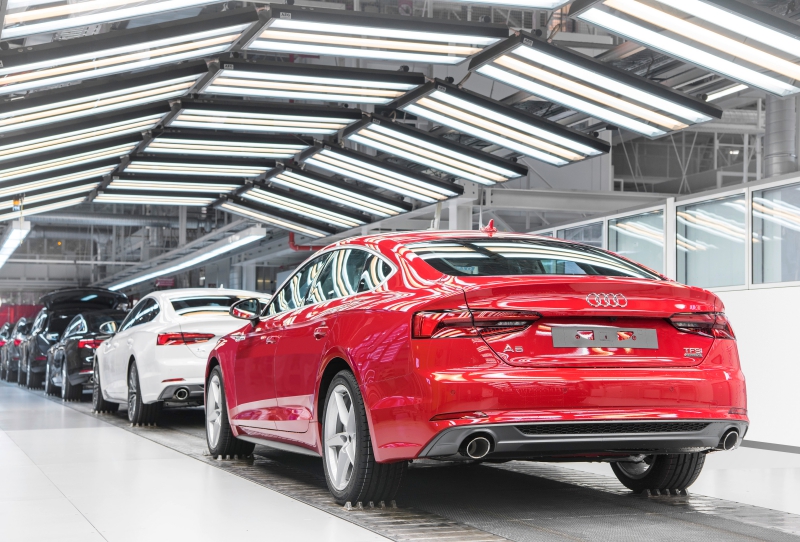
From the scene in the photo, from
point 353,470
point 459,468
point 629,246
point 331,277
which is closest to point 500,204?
point 629,246

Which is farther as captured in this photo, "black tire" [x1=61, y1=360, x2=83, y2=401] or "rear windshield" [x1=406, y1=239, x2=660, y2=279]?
"black tire" [x1=61, y1=360, x2=83, y2=401]

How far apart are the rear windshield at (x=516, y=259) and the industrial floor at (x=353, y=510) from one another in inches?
48.2

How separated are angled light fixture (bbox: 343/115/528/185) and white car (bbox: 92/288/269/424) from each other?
7.74ft

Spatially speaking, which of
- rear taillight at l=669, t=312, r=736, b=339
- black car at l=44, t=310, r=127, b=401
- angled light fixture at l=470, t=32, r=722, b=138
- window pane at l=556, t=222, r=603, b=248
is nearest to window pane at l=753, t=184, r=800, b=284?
angled light fixture at l=470, t=32, r=722, b=138

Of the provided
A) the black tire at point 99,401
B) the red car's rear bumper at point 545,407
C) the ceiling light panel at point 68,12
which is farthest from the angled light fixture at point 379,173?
the red car's rear bumper at point 545,407

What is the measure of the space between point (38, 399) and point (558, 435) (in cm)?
1313

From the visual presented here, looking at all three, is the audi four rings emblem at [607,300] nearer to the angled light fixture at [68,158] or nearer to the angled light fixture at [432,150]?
the angled light fixture at [432,150]

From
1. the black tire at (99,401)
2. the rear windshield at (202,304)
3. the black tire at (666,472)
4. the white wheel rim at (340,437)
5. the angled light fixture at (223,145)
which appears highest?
the angled light fixture at (223,145)

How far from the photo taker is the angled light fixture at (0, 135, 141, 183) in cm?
1167

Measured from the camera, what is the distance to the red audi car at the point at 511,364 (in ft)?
14.3

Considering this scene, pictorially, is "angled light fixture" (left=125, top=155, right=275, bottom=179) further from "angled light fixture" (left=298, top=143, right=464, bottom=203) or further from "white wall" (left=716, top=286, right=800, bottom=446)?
→ "white wall" (left=716, top=286, right=800, bottom=446)

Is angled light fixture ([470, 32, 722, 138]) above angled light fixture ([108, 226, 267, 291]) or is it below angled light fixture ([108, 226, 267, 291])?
A: above

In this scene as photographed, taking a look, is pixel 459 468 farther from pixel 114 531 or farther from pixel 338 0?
pixel 338 0

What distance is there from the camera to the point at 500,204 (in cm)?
1486
